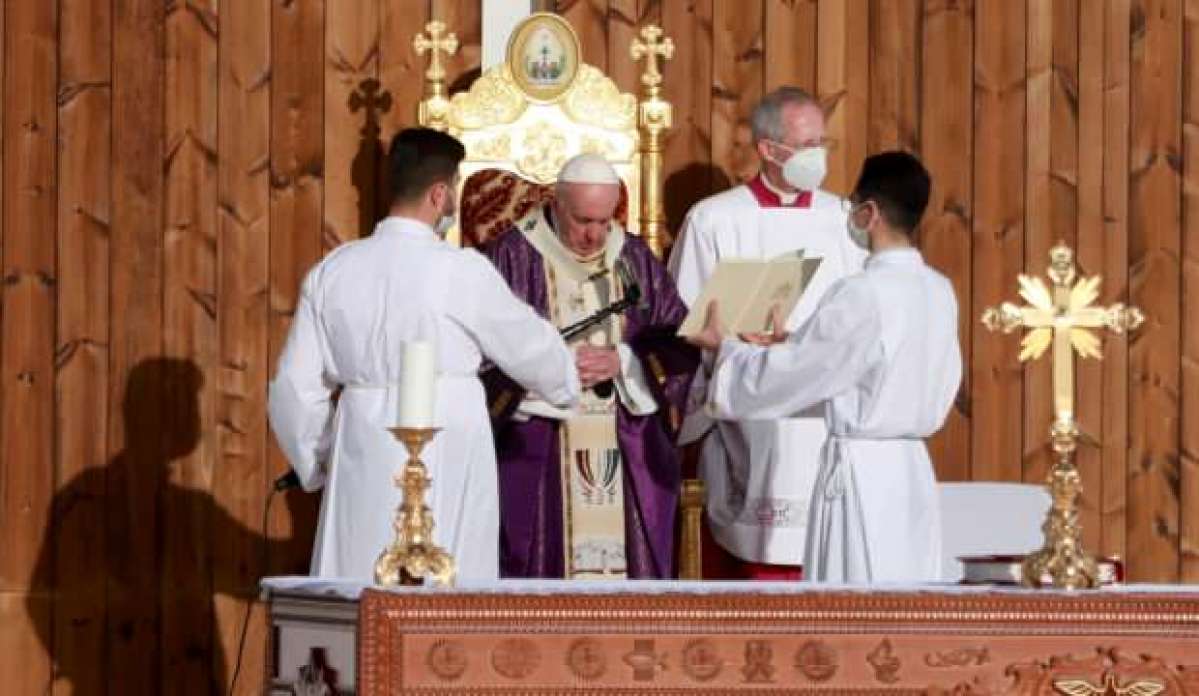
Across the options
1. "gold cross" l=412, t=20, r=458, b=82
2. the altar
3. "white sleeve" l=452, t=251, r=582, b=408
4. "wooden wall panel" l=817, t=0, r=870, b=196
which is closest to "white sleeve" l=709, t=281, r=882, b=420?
"white sleeve" l=452, t=251, r=582, b=408

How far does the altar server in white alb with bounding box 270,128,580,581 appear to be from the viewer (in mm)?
8273

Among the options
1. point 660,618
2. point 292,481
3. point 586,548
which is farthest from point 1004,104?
point 660,618

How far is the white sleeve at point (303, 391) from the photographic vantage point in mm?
8312

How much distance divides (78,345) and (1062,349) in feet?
14.0

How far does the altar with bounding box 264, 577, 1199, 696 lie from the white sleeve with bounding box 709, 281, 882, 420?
1.61 meters

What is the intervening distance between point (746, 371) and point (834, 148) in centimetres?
222

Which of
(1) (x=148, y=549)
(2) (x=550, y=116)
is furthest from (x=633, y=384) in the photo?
(1) (x=148, y=549)

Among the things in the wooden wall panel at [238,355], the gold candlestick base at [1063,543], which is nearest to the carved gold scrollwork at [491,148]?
the wooden wall panel at [238,355]

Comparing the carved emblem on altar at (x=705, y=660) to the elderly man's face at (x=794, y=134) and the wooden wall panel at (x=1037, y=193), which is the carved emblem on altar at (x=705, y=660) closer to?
the elderly man's face at (x=794, y=134)

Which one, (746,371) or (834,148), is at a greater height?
Result: (834,148)

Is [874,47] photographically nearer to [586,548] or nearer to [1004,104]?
[1004,104]

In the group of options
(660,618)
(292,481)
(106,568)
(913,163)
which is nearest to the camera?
(660,618)

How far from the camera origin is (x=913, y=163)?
26.3 ft

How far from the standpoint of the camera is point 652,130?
993cm
